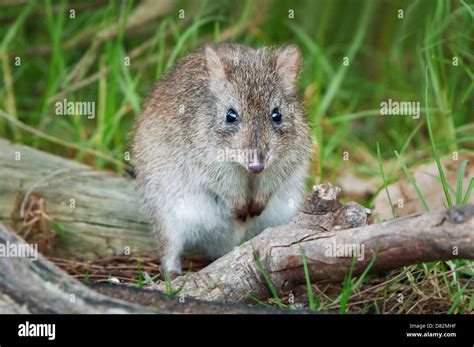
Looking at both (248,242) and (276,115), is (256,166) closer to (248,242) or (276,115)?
(276,115)

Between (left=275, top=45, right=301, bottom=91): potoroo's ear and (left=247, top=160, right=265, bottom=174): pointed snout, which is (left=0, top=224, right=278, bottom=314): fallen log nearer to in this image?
(left=247, top=160, right=265, bottom=174): pointed snout

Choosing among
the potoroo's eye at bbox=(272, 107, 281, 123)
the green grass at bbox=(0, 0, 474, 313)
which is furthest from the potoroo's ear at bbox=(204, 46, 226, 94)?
the green grass at bbox=(0, 0, 474, 313)

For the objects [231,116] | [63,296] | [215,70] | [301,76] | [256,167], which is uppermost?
[301,76]

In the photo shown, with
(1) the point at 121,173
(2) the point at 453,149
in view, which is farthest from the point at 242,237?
(2) the point at 453,149

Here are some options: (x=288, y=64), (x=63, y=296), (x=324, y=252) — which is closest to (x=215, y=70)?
(x=288, y=64)

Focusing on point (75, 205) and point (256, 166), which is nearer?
point (256, 166)

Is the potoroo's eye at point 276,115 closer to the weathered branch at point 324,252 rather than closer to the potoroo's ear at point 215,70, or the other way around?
the potoroo's ear at point 215,70
